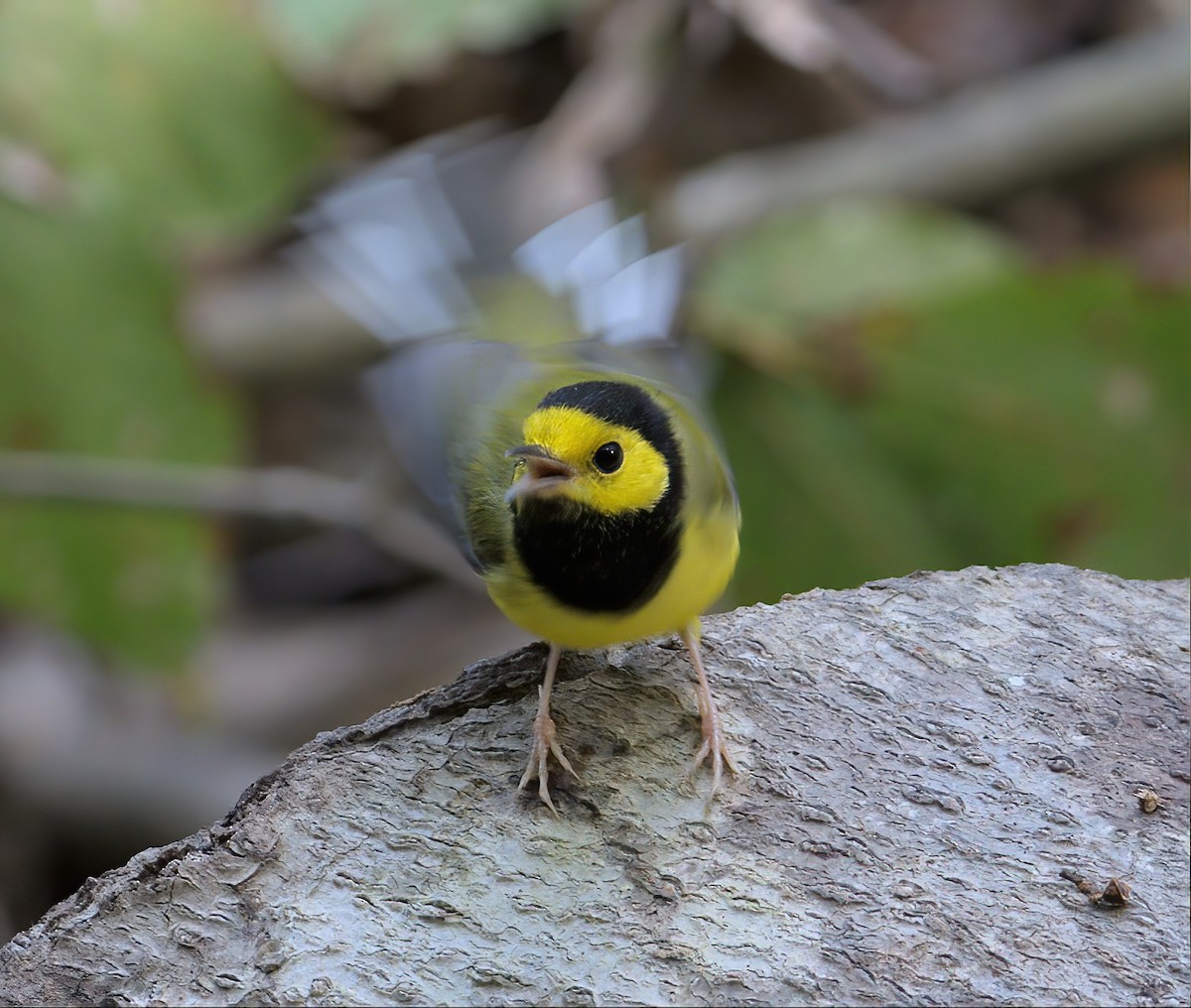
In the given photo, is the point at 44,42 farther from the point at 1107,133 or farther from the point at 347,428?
the point at 1107,133

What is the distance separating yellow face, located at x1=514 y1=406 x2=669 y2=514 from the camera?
160 cm

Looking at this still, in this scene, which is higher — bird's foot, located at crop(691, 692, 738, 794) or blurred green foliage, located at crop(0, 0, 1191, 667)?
blurred green foliage, located at crop(0, 0, 1191, 667)

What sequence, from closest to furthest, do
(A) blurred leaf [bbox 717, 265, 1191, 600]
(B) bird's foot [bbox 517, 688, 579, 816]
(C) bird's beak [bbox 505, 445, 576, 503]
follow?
(B) bird's foot [bbox 517, 688, 579, 816]
(C) bird's beak [bbox 505, 445, 576, 503]
(A) blurred leaf [bbox 717, 265, 1191, 600]

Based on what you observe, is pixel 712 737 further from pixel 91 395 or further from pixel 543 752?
pixel 91 395

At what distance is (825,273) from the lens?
2.88 m

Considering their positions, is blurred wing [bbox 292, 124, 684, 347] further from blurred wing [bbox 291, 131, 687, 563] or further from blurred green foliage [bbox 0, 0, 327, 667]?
blurred green foliage [bbox 0, 0, 327, 667]

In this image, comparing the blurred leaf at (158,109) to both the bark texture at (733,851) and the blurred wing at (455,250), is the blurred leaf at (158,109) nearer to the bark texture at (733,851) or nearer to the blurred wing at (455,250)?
the blurred wing at (455,250)

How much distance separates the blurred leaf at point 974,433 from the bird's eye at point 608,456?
893 millimetres

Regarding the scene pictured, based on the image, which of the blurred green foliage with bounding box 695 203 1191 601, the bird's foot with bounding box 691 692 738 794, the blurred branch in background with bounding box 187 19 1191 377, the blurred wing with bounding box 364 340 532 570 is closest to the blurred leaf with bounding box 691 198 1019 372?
the blurred green foliage with bounding box 695 203 1191 601

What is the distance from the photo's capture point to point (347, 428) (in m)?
4.14

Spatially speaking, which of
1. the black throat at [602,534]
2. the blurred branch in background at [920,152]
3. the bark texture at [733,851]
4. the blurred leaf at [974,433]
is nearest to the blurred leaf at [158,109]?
the blurred branch in background at [920,152]

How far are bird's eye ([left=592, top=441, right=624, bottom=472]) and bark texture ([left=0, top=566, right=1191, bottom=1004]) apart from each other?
0.24 metres

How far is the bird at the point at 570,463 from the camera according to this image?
1.60 meters

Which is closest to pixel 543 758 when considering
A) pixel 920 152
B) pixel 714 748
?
pixel 714 748
